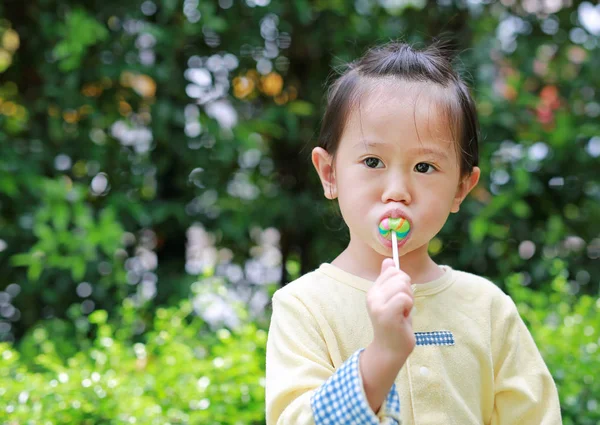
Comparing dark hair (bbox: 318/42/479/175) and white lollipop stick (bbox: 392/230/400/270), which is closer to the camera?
white lollipop stick (bbox: 392/230/400/270)

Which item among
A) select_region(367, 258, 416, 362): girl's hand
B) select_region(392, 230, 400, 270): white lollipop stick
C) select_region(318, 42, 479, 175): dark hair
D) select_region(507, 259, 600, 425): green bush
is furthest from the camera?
select_region(507, 259, 600, 425): green bush

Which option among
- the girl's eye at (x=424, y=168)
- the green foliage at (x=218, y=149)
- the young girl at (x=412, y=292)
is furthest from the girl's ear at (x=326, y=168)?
the green foliage at (x=218, y=149)

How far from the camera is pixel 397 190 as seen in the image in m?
1.52

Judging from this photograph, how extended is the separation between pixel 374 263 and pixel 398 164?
23cm

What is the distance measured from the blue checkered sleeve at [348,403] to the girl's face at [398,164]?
0.89 feet

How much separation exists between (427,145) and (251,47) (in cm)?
212

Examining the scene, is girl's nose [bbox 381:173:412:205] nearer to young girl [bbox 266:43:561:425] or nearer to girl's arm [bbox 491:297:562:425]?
young girl [bbox 266:43:561:425]

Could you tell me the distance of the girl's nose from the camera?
152cm

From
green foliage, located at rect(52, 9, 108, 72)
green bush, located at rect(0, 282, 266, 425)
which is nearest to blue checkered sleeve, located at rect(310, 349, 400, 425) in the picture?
green bush, located at rect(0, 282, 266, 425)

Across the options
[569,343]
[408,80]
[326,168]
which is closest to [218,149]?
[569,343]

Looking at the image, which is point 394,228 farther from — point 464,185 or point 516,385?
point 516,385

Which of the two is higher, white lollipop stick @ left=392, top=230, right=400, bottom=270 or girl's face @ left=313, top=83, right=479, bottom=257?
girl's face @ left=313, top=83, right=479, bottom=257

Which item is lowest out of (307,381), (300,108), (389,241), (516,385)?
(300,108)

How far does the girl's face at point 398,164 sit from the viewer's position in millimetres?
1538
